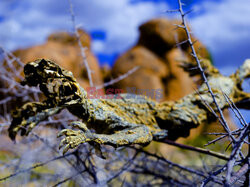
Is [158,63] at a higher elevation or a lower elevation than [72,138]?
higher

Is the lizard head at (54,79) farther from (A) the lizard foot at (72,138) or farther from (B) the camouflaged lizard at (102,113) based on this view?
(A) the lizard foot at (72,138)

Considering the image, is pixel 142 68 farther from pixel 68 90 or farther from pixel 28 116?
pixel 68 90

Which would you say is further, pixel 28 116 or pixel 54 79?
pixel 28 116

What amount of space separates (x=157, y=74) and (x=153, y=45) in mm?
1701

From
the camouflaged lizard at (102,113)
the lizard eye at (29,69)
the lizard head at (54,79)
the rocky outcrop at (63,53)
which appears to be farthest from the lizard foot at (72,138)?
the rocky outcrop at (63,53)

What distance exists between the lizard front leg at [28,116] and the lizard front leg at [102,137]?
0.46m

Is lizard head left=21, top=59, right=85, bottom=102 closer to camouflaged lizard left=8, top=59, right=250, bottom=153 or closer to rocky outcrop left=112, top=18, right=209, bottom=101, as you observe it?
camouflaged lizard left=8, top=59, right=250, bottom=153

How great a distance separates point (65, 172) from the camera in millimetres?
1956

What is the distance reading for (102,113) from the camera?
4.94ft

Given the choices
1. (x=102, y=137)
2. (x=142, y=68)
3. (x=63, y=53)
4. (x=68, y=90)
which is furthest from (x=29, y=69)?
(x=63, y=53)

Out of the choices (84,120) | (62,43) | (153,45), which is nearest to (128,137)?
(84,120)

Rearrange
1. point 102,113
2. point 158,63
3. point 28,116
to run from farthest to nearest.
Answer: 1. point 158,63
2. point 28,116
3. point 102,113

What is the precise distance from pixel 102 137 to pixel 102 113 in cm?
33

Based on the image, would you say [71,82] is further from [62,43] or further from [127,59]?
[62,43]
